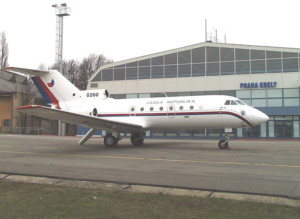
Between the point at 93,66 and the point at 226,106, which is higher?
the point at 93,66

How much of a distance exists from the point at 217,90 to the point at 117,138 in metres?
17.5

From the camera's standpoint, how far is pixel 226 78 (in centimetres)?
3234

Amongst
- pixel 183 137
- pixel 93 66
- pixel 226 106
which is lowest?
pixel 183 137

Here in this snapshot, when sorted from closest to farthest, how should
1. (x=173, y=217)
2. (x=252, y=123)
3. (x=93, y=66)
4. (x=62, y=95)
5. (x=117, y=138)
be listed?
(x=173, y=217) → (x=252, y=123) → (x=117, y=138) → (x=62, y=95) → (x=93, y=66)

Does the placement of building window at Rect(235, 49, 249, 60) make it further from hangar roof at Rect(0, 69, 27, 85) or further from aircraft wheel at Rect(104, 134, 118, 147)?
hangar roof at Rect(0, 69, 27, 85)

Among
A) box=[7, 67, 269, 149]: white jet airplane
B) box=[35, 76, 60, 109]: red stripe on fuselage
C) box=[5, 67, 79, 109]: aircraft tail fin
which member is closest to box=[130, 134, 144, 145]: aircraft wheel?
box=[7, 67, 269, 149]: white jet airplane

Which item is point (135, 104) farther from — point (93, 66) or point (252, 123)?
point (93, 66)

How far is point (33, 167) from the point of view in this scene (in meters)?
10.0

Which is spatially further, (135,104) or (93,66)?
(93,66)

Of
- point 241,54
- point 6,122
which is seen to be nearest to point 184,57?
point 241,54

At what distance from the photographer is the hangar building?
30547mm

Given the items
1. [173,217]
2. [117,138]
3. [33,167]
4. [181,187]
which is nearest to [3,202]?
[173,217]

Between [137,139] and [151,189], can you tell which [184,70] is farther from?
[151,189]

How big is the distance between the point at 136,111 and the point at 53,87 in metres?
6.50
